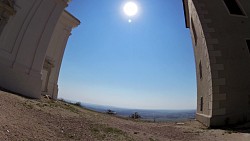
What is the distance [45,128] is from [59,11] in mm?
13469

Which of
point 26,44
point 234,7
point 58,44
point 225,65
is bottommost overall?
point 225,65

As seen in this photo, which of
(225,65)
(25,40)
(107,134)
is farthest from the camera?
(25,40)

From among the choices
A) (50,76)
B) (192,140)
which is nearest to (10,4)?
(50,76)

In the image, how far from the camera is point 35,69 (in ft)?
49.3

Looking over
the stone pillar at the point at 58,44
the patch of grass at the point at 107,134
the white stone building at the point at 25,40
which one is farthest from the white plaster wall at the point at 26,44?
A: the patch of grass at the point at 107,134

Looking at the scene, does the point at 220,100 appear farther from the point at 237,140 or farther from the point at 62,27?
the point at 62,27

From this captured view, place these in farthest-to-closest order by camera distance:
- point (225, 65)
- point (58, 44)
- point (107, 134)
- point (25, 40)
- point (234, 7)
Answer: point (58, 44) < point (25, 40) < point (234, 7) < point (225, 65) < point (107, 134)

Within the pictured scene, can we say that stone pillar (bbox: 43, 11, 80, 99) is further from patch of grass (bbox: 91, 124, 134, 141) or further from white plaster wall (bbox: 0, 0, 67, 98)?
patch of grass (bbox: 91, 124, 134, 141)

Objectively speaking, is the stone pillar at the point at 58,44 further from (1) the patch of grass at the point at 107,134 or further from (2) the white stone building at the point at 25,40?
(1) the patch of grass at the point at 107,134

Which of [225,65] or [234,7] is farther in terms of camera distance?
[234,7]

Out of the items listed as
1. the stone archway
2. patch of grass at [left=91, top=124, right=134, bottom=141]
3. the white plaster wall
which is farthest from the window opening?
the white plaster wall

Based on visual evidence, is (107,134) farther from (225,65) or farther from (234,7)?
(234,7)

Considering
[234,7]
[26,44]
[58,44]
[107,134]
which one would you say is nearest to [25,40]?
[26,44]

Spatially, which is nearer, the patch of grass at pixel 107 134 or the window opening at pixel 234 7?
the patch of grass at pixel 107 134
